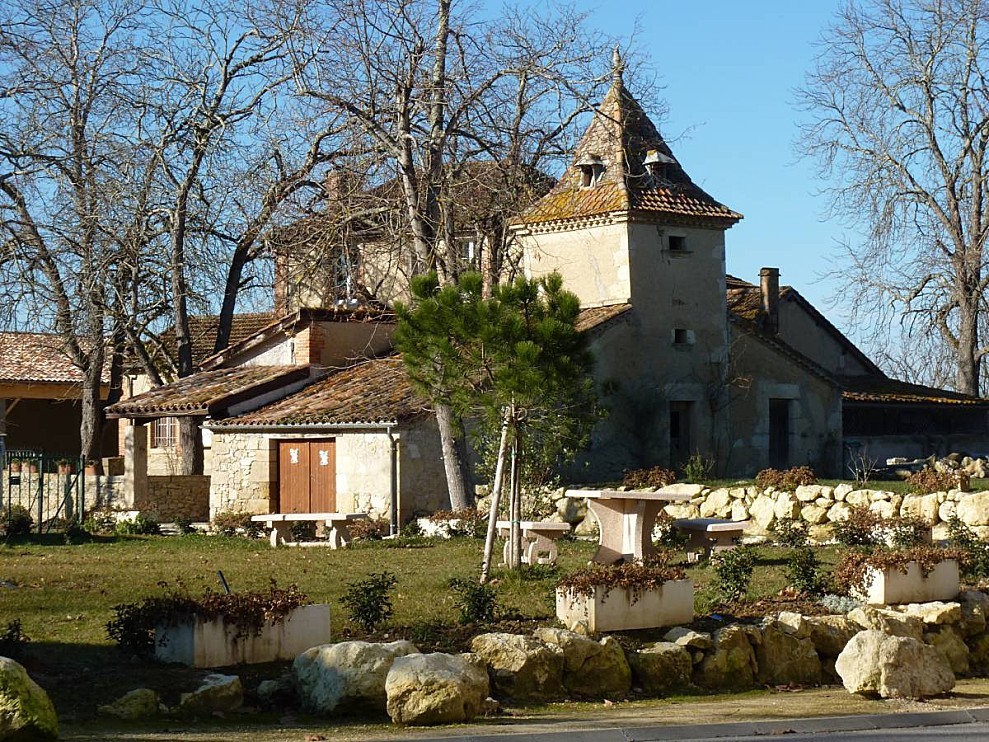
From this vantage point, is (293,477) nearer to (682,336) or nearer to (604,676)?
(682,336)

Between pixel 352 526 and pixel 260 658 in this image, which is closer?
pixel 260 658

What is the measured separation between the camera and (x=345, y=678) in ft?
36.3

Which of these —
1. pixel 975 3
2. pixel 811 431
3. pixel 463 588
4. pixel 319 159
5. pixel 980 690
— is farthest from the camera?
pixel 975 3

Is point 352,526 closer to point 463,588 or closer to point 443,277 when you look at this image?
point 443,277

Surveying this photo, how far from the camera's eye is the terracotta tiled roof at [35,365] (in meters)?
42.7

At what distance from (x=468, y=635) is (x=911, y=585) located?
215 inches

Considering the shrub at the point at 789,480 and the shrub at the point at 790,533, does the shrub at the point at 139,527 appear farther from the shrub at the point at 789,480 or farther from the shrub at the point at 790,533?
the shrub at the point at 790,533

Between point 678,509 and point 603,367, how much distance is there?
543 centimetres

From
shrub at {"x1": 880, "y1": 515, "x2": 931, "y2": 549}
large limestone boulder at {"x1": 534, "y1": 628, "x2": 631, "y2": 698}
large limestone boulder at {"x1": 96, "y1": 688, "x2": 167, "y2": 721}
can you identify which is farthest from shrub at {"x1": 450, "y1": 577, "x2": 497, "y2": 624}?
shrub at {"x1": 880, "y1": 515, "x2": 931, "y2": 549}

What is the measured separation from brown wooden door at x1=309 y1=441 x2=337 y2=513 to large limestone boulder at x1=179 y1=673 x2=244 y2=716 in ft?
56.8

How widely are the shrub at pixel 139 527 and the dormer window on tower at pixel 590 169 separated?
12171 millimetres

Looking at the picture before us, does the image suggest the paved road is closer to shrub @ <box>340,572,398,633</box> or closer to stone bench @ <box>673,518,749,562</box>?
shrub @ <box>340,572,398,633</box>

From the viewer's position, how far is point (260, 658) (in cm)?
1223

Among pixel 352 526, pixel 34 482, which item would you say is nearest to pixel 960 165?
pixel 352 526
